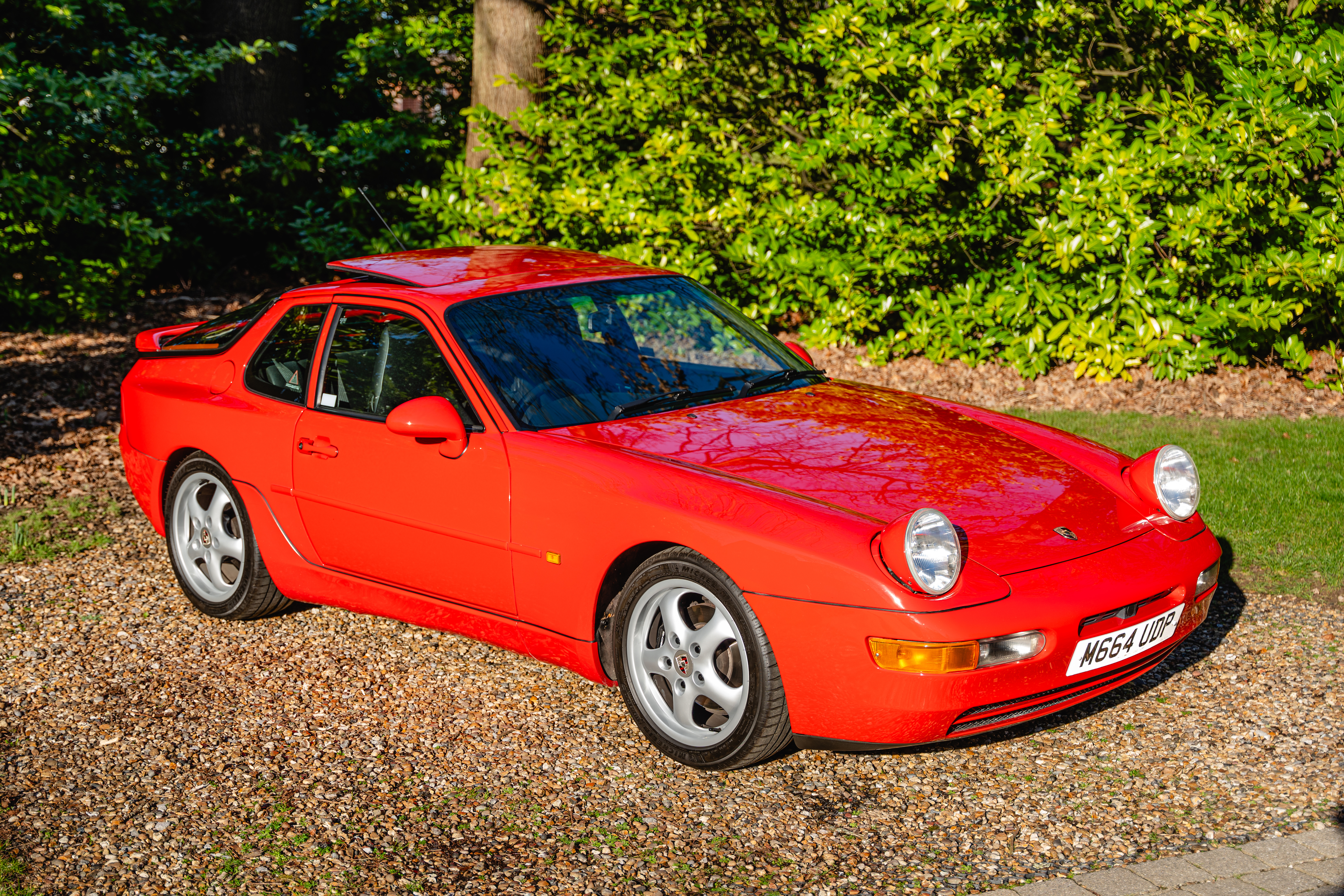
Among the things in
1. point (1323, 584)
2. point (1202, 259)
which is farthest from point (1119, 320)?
point (1323, 584)

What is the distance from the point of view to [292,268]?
12625 mm

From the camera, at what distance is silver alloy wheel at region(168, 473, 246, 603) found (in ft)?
18.0

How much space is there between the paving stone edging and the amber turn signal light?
1.98ft

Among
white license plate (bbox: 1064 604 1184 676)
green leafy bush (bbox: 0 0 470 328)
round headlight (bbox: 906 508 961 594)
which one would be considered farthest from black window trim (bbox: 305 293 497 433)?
green leafy bush (bbox: 0 0 470 328)

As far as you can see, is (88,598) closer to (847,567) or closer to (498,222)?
(847,567)

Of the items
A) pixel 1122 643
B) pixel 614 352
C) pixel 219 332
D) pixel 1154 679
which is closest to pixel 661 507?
pixel 614 352

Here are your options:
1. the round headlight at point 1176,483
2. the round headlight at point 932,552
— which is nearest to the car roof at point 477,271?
the round headlight at point 932,552

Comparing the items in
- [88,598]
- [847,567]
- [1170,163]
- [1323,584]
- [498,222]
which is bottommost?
[88,598]

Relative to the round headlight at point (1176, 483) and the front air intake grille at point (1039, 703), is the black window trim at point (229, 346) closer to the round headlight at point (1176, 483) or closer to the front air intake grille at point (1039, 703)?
the front air intake grille at point (1039, 703)

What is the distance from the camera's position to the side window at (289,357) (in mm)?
5141

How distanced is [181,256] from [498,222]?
3864 mm

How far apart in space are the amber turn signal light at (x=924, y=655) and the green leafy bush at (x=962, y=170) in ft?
20.0

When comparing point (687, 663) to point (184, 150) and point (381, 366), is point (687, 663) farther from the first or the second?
point (184, 150)

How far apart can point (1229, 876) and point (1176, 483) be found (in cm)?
149
